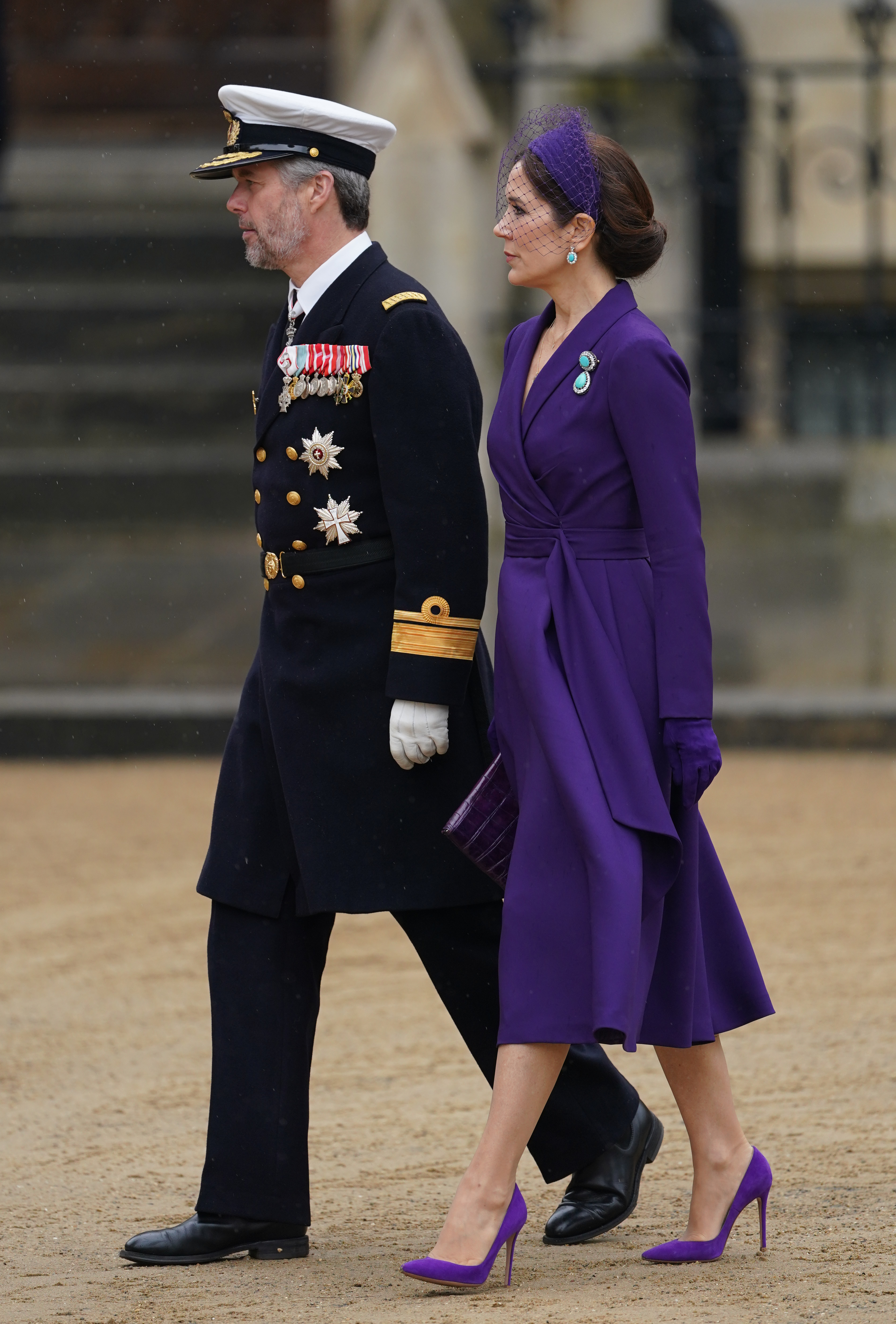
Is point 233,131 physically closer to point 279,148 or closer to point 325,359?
point 279,148

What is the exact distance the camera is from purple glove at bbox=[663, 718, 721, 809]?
3008mm

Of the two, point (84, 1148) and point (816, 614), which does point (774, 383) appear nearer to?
point (816, 614)

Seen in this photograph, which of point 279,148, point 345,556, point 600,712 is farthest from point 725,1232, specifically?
point 279,148

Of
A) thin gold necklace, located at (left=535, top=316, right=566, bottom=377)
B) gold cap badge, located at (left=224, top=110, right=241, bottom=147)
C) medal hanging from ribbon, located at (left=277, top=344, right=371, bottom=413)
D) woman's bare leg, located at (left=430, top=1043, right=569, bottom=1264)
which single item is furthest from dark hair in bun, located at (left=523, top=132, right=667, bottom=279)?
woman's bare leg, located at (left=430, top=1043, right=569, bottom=1264)

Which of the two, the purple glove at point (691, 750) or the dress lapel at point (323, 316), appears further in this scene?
the dress lapel at point (323, 316)

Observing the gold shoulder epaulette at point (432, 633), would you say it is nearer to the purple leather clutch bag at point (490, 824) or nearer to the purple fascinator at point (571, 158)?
the purple leather clutch bag at point (490, 824)

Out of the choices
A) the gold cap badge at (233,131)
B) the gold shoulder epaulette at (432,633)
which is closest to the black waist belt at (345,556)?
the gold shoulder epaulette at (432,633)

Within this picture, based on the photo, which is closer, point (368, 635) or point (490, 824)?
point (490, 824)

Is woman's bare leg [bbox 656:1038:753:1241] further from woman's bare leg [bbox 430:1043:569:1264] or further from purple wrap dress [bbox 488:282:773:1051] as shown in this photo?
woman's bare leg [bbox 430:1043:569:1264]

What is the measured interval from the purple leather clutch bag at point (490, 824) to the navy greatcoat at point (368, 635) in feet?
0.48

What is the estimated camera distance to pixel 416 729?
327cm

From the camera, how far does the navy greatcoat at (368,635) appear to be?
3.25 metres

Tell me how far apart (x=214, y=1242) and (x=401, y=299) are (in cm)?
146

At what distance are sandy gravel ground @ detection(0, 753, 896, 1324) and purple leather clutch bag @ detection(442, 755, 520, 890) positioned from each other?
610mm
